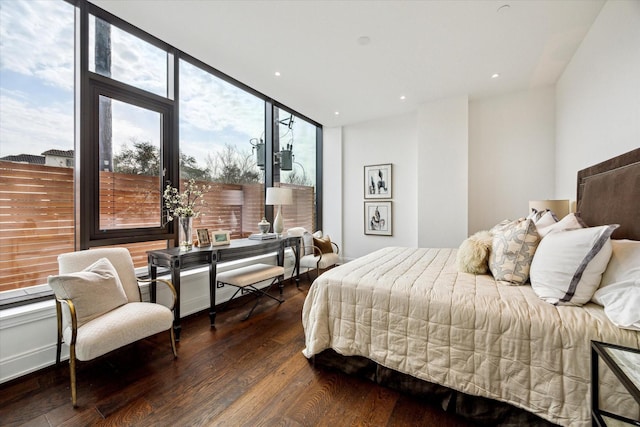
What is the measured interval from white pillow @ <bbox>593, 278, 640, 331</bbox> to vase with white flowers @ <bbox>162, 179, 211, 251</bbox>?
3.07 metres

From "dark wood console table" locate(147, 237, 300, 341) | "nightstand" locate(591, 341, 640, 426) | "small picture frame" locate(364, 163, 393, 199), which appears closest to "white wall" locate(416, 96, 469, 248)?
"small picture frame" locate(364, 163, 393, 199)

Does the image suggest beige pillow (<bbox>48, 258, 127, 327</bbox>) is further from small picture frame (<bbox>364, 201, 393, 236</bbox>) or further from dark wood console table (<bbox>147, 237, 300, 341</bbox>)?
small picture frame (<bbox>364, 201, 393, 236</bbox>)

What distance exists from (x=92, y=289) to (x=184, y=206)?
49.0 inches

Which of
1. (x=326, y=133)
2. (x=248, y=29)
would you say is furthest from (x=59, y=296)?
(x=326, y=133)

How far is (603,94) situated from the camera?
224 cm

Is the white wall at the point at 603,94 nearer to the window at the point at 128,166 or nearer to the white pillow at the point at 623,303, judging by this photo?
the white pillow at the point at 623,303

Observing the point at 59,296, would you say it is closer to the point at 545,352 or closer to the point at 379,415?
the point at 379,415

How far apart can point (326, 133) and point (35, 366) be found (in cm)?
510

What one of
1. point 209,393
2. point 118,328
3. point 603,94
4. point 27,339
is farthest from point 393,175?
point 27,339

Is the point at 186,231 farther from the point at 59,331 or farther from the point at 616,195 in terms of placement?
the point at 616,195

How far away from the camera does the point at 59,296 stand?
66.7 inches

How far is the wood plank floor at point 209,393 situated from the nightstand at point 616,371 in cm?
64

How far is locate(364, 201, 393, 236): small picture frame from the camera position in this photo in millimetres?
4836

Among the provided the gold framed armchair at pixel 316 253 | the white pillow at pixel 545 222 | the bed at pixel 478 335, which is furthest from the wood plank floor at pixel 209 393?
the gold framed armchair at pixel 316 253
